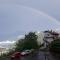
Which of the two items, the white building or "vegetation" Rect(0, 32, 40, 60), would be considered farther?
the white building

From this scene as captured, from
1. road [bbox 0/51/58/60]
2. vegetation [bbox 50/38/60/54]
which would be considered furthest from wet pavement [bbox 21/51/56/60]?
vegetation [bbox 50/38/60/54]

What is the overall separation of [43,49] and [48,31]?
38cm

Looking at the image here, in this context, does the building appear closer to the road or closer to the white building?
the white building

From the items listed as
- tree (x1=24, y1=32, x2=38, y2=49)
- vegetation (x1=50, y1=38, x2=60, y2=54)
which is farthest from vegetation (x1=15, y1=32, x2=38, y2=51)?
vegetation (x1=50, y1=38, x2=60, y2=54)

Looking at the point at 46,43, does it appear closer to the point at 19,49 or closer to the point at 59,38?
the point at 59,38

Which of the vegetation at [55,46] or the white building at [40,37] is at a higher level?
the white building at [40,37]

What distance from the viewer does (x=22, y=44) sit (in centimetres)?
378

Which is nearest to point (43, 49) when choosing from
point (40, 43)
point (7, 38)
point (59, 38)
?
point (40, 43)

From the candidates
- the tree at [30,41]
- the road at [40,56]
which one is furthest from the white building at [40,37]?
the road at [40,56]

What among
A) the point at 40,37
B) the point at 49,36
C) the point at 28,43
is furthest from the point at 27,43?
the point at 49,36

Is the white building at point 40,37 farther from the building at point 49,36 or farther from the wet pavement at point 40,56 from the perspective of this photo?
the wet pavement at point 40,56

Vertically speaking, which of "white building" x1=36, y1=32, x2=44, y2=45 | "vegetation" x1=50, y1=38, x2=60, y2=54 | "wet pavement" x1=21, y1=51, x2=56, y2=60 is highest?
"white building" x1=36, y1=32, x2=44, y2=45

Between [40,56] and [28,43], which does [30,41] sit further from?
[40,56]

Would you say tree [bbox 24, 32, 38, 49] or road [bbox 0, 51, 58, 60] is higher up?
tree [bbox 24, 32, 38, 49]
